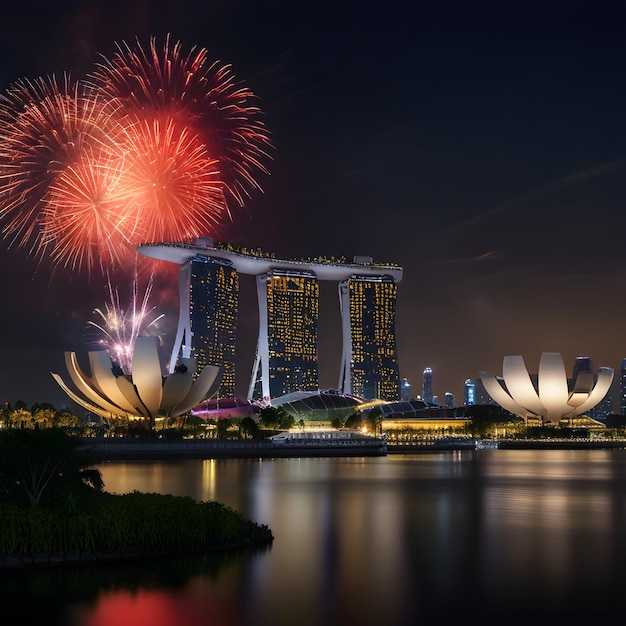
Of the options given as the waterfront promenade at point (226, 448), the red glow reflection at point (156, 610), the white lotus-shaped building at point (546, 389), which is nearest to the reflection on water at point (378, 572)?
the red glow reflection at point (156, 610)

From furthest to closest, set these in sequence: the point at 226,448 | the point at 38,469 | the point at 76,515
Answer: the point at 226,448, the point at 38,469, the point at 76,515

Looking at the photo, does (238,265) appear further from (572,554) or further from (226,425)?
(572,554)

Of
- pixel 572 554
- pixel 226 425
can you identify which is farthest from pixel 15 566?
pixel 226 425

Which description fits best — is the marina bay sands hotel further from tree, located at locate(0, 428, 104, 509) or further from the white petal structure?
tree, located at locate(0, 428, 104, 509)

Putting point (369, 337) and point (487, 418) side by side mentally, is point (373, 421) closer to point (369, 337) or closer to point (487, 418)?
point (487, 418)

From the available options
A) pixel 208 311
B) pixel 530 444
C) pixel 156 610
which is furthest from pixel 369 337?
pixel 156 610

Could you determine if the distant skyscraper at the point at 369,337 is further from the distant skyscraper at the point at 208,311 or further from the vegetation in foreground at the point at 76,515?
the vegetation in foreground at the point at 76,515

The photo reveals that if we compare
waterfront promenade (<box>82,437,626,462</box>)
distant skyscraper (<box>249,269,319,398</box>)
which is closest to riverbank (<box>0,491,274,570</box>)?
waterfront promenade (<box>82,437,626,462</box>)
